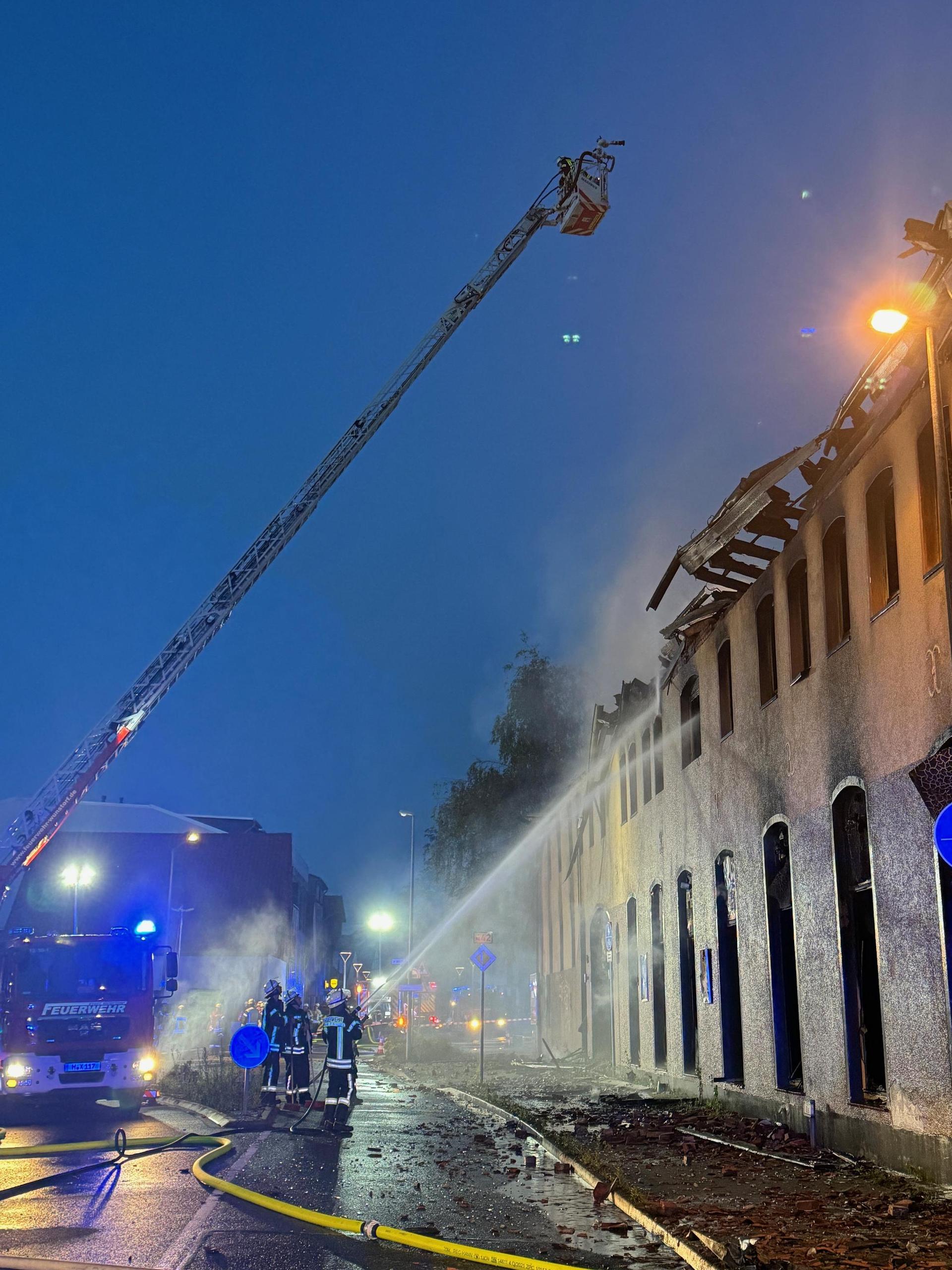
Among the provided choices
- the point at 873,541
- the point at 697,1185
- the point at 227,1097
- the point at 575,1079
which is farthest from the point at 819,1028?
the point at 575,1079

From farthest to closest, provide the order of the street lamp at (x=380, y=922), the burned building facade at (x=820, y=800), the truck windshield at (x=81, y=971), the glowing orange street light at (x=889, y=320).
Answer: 1. the street lamp at (x=380, y=922)
2. the truck windshield at (x=81, y=971)
3. the burned building facade at (x=820, y=800)
4. the glowing orange street light at (x=889, y=320)

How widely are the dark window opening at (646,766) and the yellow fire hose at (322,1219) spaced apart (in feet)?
40.4

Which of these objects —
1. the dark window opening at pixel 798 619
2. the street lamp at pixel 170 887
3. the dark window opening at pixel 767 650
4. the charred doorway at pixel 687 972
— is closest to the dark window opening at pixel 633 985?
the charred doorway at pixel 687 972

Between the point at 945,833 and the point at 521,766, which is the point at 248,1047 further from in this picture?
the point at 521,766

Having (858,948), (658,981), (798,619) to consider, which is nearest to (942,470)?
(798,619)

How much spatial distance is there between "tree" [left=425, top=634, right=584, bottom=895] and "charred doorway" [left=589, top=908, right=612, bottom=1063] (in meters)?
12.7

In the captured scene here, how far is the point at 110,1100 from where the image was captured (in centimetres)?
1677

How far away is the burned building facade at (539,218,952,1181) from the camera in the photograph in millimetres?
10430

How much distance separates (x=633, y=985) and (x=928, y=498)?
16303mm

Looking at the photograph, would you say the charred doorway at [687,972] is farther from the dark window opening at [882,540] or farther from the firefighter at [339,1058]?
the dark window opening at [882,540]

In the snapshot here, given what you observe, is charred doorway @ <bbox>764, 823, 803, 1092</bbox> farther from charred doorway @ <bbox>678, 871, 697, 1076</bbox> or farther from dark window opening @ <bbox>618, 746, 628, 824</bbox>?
dark window opening @ <bbox>618, 746, 628, 824</bbox>

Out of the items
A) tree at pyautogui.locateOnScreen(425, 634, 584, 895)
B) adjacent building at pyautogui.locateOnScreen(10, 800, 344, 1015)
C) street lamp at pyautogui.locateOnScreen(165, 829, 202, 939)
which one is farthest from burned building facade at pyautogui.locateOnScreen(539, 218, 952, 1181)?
adjacent building at pyautogui.locateOnScreen(10, 800, 344, 1015)

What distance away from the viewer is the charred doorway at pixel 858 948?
476 inches

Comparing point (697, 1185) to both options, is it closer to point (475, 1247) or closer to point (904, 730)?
point (475, 1247)
